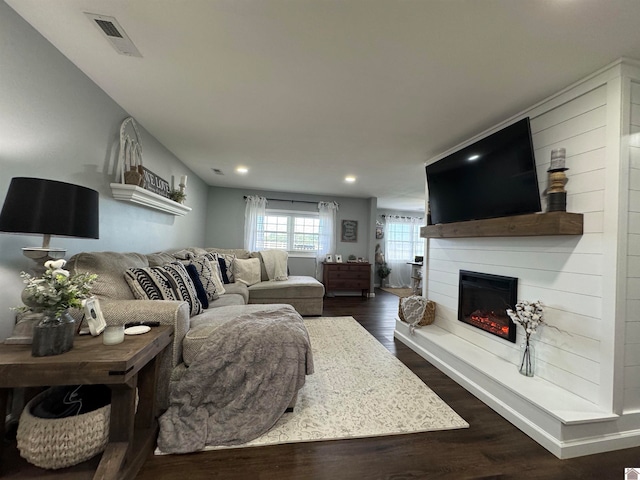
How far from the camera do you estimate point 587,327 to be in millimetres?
1624

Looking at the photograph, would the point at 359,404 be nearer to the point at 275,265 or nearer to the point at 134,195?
the point at 134,195

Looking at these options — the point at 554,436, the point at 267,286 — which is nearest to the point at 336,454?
the point at 554,436

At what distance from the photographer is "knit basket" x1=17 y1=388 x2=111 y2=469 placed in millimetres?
1074

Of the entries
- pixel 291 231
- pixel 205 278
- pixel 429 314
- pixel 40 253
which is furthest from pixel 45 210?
pixel 291 231

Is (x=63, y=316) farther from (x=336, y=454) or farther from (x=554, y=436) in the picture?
(x=554, y=436)

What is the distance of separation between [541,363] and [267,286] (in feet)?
10.6

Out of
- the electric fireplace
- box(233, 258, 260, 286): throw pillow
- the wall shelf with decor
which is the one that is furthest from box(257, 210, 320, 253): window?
the electric fireplace

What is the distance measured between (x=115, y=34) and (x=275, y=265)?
11.3 feet

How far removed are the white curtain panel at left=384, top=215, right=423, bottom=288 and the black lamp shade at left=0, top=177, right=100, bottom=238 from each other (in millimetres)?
6508

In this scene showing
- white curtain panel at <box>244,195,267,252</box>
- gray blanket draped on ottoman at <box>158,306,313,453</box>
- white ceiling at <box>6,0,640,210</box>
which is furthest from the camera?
white curtain panel at <box>244,195,267,252</box>

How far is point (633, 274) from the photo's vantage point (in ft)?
5.00

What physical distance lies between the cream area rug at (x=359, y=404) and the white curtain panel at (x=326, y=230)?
10.6 feet

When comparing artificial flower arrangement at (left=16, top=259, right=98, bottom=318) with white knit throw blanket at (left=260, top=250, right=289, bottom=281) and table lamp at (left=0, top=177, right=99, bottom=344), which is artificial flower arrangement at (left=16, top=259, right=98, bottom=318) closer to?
table lamp at (left=0, top=177, right=99, bottom=344)

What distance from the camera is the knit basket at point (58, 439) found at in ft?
3.52
